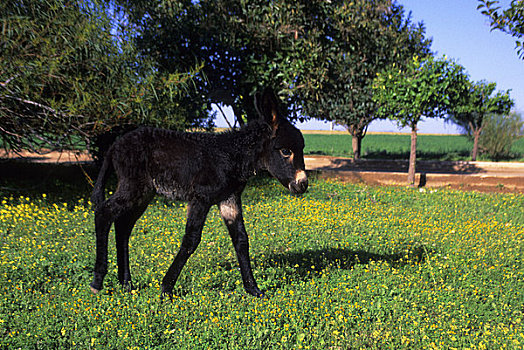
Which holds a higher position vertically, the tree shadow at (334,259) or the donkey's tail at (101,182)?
the donkey's tail at (101,182)

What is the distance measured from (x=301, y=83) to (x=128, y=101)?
6.41 meters

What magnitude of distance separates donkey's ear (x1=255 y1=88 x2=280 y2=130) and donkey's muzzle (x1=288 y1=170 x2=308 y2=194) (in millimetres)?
655

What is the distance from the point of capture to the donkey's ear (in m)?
4.63

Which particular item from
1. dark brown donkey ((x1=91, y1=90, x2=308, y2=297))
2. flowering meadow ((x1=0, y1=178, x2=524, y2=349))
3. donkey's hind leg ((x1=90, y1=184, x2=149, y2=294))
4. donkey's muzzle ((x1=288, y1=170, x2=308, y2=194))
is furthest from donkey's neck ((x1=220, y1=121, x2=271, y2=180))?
flowering meadow ((x1=0, y1=178, x2=524, y2=349))

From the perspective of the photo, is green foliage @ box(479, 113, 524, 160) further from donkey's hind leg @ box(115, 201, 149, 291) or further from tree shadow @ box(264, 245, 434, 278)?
donkey's hind leg @ box(115, 201, 149, 291)

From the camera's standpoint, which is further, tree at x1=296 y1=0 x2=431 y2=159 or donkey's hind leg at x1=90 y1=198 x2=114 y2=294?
tree at x1=296 y1=0 x2=431 y2=159

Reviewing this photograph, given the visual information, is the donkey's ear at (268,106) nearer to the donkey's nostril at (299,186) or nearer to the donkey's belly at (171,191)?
the donkey's nostril at (299,186)

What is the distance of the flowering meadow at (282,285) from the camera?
4527mm

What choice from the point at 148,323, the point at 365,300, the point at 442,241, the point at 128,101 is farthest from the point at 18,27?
the point at 442,241

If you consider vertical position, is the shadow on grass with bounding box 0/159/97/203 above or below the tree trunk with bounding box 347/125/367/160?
below

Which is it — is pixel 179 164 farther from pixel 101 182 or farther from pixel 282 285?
pixel 282 285

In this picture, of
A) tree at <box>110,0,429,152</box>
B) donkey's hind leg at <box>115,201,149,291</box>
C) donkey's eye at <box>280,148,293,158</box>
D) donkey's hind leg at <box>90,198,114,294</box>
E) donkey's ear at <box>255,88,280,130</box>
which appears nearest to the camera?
donkey's ear at <box>255,88,280,130</box>

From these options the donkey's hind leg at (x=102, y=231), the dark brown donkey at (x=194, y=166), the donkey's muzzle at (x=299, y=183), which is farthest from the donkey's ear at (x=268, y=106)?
the donkey's hind leg at (x=102, y=231)

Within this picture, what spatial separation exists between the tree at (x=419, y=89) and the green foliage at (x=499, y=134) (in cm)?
2153
